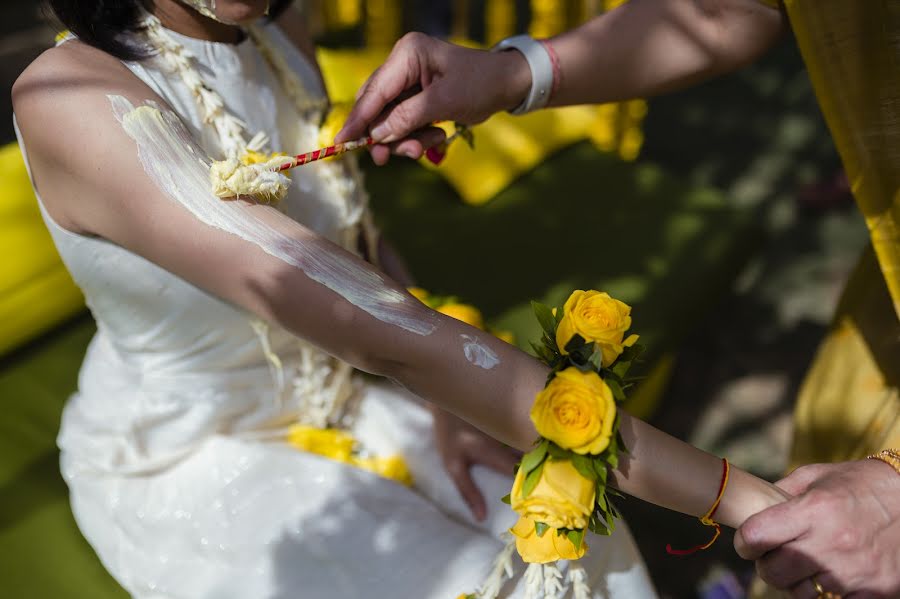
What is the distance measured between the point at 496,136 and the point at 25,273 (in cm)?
167

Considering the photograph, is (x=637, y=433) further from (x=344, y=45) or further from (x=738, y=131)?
(x=738, y=131)

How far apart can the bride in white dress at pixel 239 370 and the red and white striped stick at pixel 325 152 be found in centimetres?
9

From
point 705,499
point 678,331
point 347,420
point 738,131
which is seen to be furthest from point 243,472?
point 738,131

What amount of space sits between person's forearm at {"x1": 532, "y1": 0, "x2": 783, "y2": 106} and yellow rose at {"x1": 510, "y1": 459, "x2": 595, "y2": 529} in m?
0.90

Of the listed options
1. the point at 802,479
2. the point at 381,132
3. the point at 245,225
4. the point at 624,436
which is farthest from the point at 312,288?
the point at 802,479

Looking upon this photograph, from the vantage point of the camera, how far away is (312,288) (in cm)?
118

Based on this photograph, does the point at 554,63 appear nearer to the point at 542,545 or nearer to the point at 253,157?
the point at 253,157

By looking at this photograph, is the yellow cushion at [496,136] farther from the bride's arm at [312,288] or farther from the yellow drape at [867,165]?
the bride's arm at [312,288]

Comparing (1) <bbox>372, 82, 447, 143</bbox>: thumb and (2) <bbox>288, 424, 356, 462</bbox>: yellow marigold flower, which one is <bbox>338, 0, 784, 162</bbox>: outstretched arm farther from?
(2) <bbox>288, 424, 356, 462</bbox>: yellow marigold flower

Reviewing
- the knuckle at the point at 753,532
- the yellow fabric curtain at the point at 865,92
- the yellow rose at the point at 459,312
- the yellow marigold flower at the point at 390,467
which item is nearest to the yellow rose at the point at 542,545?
the knuckle at the point at 753,532

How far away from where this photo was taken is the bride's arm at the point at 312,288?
1177 millimetres

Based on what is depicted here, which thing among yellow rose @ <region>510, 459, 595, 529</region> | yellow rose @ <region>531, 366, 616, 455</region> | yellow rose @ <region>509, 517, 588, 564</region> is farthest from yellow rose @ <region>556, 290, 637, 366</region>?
yellow rose @ <region>509, 517, 588, 564</region>

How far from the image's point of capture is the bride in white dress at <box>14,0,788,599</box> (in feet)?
3.90

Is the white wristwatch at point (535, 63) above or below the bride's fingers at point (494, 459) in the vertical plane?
above
